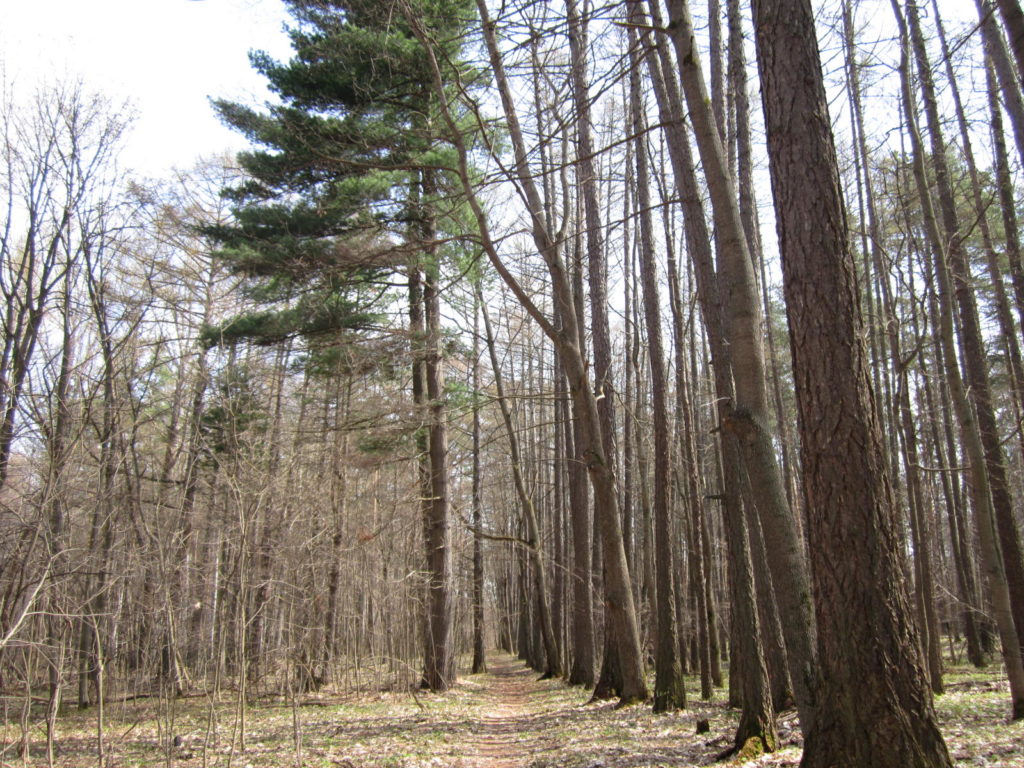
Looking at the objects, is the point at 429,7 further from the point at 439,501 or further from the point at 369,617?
the point at 369,617

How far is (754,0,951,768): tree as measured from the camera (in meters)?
3.24

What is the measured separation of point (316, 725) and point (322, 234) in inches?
283

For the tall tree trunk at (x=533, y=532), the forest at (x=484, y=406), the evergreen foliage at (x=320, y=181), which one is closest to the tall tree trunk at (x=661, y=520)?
the forest at (x=484, y=406)

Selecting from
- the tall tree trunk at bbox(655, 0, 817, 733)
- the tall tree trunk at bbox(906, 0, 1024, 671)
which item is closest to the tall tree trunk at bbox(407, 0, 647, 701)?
the tall tree trunk at bbox(655, 0, 817, 733)

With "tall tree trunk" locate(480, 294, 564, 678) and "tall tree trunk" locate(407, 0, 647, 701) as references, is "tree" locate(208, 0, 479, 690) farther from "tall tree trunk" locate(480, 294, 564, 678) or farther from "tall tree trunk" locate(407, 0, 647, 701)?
"tall tree trunk" locate(480, 294, 564, 678)

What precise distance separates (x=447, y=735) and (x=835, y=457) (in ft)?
22.3

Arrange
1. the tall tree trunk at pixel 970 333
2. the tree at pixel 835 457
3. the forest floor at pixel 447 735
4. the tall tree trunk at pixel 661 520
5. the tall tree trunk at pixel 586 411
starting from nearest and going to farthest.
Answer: the tree at pixel 835 457, the forest floor at pixel 447 735, the tall tree trunk at pixel 586 411, the tall tree trunk at pixel 970 333, the tall tree trunk at pixel 661 520

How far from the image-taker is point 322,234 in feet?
35.9

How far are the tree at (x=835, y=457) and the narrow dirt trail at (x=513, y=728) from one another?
425 cm

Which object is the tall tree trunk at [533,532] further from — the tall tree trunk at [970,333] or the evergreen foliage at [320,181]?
the tall tree trunk at [970,333]

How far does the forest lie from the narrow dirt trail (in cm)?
11

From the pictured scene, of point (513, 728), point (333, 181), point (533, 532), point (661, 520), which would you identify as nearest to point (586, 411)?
point (661, 520)

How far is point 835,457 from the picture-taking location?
11.5ft

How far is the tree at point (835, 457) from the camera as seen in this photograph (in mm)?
3236
